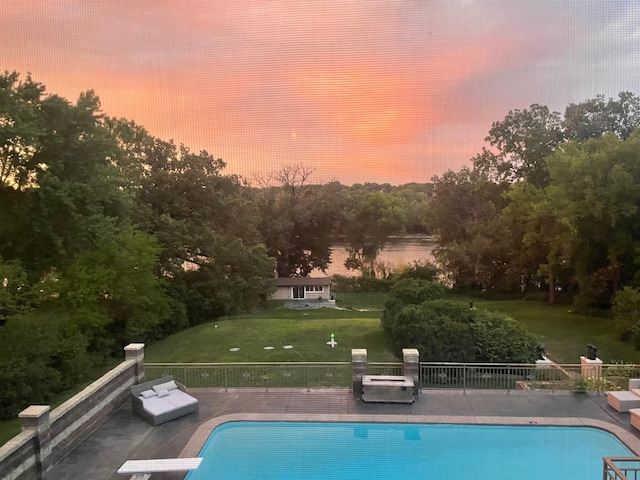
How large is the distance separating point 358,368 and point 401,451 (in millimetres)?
1888

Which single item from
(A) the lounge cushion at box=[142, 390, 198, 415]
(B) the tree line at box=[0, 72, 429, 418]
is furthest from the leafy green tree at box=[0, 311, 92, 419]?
(A) the lounge cushion at box=[142, 390, 198, 415]

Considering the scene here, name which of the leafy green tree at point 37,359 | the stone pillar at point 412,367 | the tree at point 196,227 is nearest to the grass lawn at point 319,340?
the leafy green tree at point 37,359

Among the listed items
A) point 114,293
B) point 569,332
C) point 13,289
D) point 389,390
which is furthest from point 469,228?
point 13,289

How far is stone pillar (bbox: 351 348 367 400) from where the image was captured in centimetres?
906

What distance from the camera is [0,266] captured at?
12289mm

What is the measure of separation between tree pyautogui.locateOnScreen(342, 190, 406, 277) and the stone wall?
30272mm

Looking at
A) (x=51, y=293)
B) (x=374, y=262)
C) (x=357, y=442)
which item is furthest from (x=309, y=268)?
(x=357, y=442)

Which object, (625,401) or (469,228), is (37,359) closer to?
(625,401)

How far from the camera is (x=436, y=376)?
10.6 metres

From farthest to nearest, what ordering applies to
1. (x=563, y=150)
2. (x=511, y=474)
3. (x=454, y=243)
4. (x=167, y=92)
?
(x=454, y=243) < (x=563, y=150) < (x=167, y=92) < (x=511, y=474)

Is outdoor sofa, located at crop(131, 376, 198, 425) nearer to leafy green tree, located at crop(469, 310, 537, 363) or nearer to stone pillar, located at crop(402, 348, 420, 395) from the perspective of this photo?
stone pillar, located at crop(402, 348, 420, 395)

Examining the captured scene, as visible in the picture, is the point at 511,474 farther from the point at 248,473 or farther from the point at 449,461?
the point at 248,473

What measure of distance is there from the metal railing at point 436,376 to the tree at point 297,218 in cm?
2139

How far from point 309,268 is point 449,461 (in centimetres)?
2951
